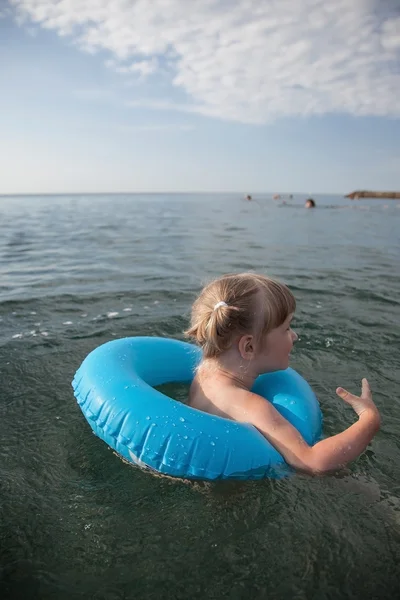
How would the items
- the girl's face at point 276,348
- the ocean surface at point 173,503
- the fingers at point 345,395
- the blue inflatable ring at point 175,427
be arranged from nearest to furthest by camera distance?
the ocean surface at point 173,503, the blue inflatable ring at point 175,427, the fingers at point 345,395, the girl's face at point 276,348

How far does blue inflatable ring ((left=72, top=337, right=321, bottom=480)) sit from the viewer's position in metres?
2.30

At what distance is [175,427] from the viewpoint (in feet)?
7.68

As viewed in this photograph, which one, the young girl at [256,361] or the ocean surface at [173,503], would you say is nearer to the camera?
the ocean surface at [173,503]

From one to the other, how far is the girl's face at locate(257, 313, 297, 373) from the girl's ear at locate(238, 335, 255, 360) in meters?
0.06

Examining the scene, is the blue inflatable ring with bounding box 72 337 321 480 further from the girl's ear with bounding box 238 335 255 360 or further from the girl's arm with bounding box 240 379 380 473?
the girl's ear with bounding box 238 335 255 360

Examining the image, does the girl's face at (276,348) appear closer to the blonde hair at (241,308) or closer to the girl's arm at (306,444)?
the blonde hair at (241,308)

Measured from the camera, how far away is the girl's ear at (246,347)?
101 inches

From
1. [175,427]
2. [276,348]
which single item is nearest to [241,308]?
[276,348]

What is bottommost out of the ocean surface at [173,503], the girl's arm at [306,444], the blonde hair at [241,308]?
the ocean surface at [173,503]

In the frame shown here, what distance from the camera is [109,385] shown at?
105 inches

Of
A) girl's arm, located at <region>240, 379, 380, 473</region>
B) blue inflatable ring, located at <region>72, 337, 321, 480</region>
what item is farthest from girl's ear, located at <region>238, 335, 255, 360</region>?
blue inflatable ring, located at <region>72, 337, 321, 480</region>

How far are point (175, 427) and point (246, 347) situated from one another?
2.04 feet

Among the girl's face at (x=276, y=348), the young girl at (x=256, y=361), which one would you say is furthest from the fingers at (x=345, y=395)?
the girl's face at (x=276, y=348)

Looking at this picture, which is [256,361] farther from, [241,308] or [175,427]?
[175,427]
